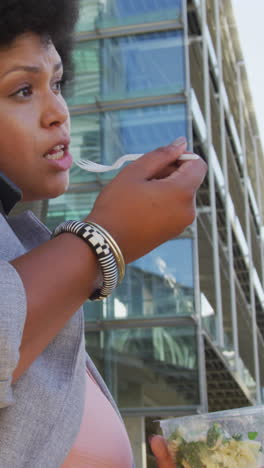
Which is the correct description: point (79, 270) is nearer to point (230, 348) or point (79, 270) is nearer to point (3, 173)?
point (3, 173)

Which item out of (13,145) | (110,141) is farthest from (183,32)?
(13,145)

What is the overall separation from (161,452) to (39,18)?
0.79m

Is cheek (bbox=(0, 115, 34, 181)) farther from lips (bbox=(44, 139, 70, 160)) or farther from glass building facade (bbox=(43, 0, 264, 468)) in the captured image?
glass building facade (bbox=(43, 0, 264, 468))

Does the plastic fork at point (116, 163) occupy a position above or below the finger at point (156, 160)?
below

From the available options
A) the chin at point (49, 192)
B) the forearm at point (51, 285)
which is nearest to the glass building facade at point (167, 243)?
the chin at point (49, 192)

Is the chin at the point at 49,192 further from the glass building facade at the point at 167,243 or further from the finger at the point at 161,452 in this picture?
the glass building facade at the point at 167,243

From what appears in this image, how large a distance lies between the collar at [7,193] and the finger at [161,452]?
45 cm

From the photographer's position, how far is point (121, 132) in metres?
12.4

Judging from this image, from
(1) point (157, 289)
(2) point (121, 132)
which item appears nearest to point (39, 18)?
(1) point (157, 289)

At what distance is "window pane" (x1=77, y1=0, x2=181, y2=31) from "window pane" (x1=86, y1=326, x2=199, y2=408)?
5.23 meters

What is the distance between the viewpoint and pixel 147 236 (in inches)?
39.2

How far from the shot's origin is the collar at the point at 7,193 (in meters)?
1.13

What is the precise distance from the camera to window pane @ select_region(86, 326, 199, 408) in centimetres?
1137

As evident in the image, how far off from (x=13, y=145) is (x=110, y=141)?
1108 cm
